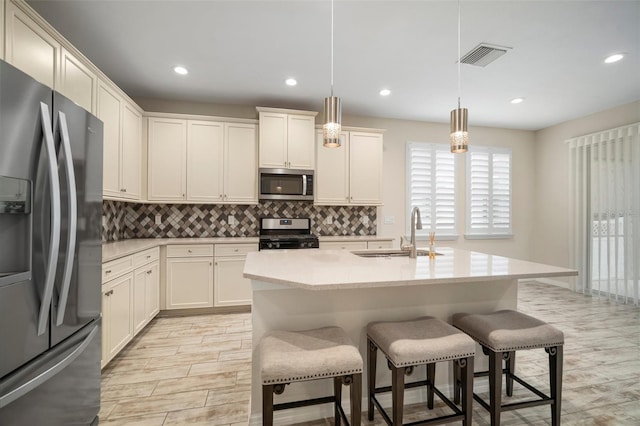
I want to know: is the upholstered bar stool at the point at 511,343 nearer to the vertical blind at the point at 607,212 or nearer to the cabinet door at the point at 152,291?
the cabinet door at the point at 152,291

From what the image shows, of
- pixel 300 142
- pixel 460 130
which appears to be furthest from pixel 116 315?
pixel 460 130

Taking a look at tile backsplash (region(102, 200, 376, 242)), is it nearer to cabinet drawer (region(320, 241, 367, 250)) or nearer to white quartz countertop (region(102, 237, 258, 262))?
white quartz countertop (region(102, 237, 258, 262))

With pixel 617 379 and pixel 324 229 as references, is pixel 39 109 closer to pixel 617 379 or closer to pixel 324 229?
pixel 324 229

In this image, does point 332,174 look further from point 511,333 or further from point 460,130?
point 511,333

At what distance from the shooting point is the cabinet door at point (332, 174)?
405cm

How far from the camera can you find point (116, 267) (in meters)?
2.36

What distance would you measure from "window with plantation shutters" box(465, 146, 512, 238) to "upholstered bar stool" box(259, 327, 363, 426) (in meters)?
4.36

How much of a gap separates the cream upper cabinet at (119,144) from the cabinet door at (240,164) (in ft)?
3.25

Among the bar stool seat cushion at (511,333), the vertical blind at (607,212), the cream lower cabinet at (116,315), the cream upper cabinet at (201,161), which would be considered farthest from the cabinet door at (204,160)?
the vertical blind at (607,212)

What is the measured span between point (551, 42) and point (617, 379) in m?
2.83

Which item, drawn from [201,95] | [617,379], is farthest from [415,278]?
[201,95]

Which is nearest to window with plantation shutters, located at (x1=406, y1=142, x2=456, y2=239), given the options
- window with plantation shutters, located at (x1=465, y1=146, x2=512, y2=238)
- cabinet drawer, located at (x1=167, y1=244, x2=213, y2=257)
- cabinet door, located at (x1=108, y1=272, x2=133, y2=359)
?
window with plantation shutters, located at (x1=465, y1=146, x2=512, y2=238)

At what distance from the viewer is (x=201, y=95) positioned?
373 centimetres

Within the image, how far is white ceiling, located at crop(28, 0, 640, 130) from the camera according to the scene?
7.16 ft
